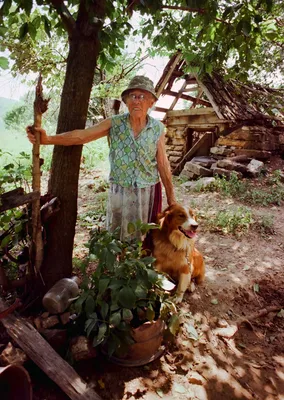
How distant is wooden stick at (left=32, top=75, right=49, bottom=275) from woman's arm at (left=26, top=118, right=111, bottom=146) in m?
0.06

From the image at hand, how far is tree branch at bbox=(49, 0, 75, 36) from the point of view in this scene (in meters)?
2.24

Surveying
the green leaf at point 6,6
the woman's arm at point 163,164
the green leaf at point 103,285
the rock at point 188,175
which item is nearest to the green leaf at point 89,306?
the green leaf at point 103,285

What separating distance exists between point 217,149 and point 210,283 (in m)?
7.37

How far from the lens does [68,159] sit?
105 inches

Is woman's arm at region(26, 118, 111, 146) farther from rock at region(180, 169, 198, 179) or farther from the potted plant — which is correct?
rock at region(180, 169, 198, 179)

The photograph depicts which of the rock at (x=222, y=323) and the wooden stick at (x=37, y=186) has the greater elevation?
the wooden stick at (x=37, y=186)

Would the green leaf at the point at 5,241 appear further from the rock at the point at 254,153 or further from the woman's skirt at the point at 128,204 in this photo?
the rock at the point at 254,153

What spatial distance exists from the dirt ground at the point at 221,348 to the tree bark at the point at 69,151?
3.28 feet

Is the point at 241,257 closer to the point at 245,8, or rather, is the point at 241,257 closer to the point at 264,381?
the point at 264,381

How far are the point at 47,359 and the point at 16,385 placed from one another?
1.26ft

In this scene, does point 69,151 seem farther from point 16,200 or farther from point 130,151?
point 16,200

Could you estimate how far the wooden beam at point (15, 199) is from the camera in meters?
2.16

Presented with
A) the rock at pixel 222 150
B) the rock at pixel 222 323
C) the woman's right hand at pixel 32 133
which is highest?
the rock at pixel 222 150

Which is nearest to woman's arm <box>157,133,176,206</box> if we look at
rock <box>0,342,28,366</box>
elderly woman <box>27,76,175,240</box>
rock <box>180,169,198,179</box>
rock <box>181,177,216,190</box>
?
elderly woman <box>27,76,175,240</box>
